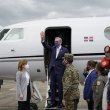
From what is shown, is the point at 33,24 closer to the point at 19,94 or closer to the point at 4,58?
the point at 4,58

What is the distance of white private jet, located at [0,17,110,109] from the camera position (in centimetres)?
663

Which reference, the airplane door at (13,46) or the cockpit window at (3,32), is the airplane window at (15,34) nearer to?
the airplane door at (13,46)

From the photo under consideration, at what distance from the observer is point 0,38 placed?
7.33 metres

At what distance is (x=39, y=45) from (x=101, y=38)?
223 centimetres

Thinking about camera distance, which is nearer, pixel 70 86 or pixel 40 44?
pixel 70 86

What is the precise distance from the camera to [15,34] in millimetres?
7348

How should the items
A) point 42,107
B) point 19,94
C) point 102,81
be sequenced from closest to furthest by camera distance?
point 102,81, point 19,94, point 42,107

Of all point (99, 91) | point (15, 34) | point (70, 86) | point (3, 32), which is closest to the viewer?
point (99, 91)

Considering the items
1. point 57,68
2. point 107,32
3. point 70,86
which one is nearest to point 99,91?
point 70,86

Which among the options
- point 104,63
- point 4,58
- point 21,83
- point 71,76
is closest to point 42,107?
point 4,58

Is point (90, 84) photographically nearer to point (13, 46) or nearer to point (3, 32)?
point (13, 46)

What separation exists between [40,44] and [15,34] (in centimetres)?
118

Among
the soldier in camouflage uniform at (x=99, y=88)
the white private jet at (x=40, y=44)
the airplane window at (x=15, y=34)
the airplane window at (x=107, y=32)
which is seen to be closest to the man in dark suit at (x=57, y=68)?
the white private jet at (x=40, y=44)

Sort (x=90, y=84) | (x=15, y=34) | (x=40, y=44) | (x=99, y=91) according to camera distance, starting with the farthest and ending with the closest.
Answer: (x=15, y=34)
(x=40, y=44)
(x=90, y=84)
(x=99, y=91)
